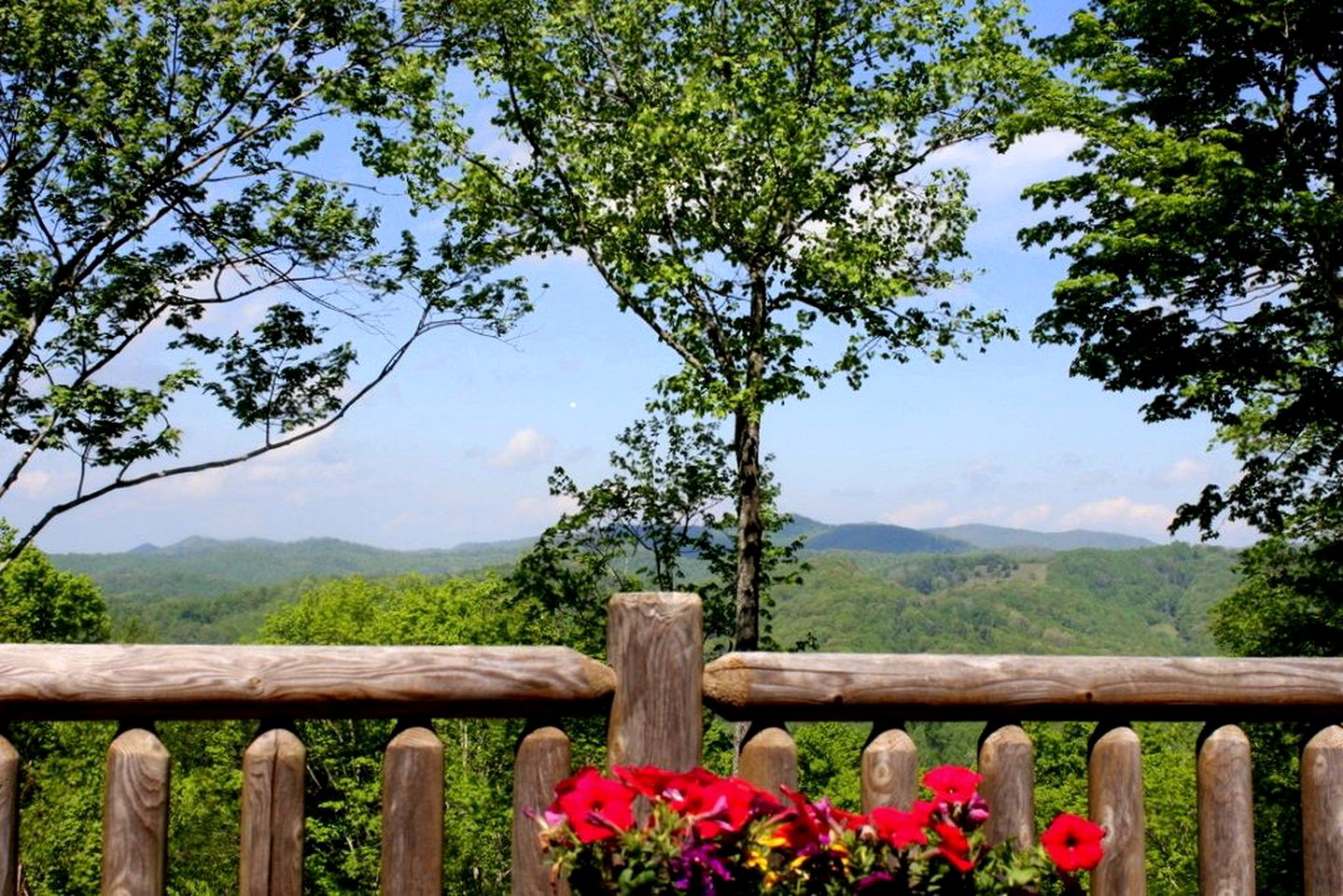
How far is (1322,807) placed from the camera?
261cm

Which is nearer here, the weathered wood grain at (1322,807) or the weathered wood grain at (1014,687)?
the weathered wood grain at (1014,687)

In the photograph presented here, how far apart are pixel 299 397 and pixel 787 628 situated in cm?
9647

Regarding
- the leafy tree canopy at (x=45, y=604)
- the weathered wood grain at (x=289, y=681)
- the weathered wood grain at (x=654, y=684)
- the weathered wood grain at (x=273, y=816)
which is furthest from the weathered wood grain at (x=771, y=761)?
the leafy tree canopy at (x=45, y=604)

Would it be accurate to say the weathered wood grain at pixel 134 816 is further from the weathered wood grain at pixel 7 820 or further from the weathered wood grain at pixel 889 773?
the weathered wood grain at pixel 889 773

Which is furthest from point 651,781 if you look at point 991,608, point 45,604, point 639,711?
point 991,608

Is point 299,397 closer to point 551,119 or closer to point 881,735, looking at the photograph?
point 551,119

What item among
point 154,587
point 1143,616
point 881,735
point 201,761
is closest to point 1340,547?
point 881,735

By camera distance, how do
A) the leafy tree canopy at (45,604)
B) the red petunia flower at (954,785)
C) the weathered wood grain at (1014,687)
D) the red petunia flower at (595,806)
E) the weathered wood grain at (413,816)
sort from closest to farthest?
the red petunia flower at (595,806) → the red petunia flower at (954,785) → the weathered wood grain at (413,816) → the weathered wood grain at (1014,687) → the leafy tree canopy at (45,604)

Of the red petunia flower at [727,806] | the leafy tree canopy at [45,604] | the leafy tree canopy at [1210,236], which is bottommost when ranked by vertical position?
the leafy tree canopy at [45,604]

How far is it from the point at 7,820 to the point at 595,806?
1156 mm

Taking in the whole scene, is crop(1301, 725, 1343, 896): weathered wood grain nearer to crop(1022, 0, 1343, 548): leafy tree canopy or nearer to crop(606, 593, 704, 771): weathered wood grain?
crop(606, 593, 704, 771): weathered wood grain

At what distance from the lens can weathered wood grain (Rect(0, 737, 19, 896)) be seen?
2.16 metres

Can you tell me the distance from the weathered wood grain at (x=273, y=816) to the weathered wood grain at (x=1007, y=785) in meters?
1.38

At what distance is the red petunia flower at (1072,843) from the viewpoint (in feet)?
6.37
